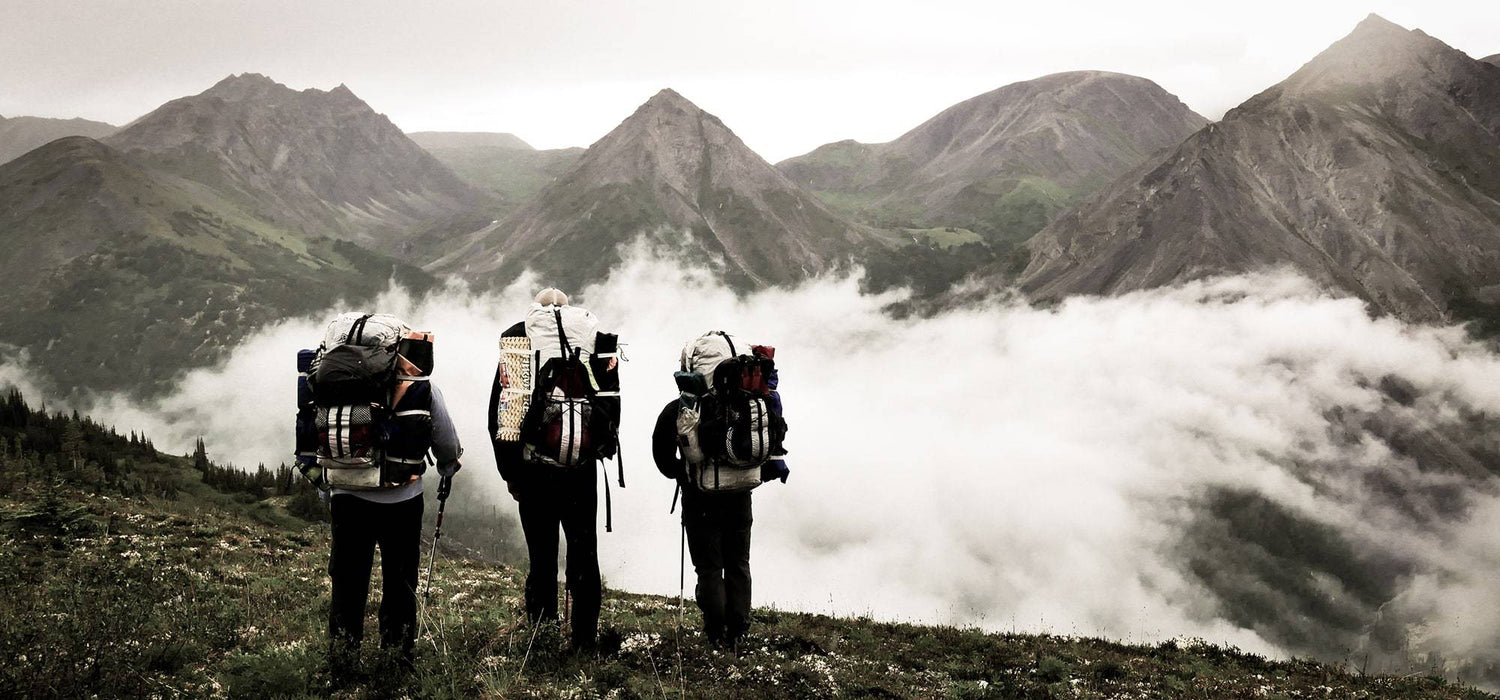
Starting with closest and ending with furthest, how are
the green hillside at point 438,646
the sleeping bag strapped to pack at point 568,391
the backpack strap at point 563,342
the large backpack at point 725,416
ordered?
the green hillside at point 438,646, the sleeping bag strapped to pack at point 568,391, the backpack strap at point 563,342, the large backpack at point 725,416

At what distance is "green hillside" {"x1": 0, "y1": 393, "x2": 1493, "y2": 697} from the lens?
7242 mm

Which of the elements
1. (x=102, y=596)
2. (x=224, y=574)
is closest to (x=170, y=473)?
(x=224, y=574)

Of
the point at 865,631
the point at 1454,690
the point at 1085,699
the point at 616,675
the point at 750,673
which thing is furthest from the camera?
the point at 865,631

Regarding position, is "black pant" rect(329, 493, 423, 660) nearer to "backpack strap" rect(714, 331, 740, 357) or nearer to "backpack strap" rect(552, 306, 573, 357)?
"backpack strap" rect(552, 306, 573, 357)

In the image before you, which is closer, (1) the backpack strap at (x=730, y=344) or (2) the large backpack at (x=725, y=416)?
(2) the large backpack at (x=725, y=416)

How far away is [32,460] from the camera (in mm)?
25078

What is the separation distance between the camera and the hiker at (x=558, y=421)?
7.98 meters

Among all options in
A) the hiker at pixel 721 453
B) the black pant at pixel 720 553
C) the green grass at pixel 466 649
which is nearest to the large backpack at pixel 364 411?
the green grass at pixel 466 649

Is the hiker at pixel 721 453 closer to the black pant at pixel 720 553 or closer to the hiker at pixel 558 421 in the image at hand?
the black pant at pixel 720 553

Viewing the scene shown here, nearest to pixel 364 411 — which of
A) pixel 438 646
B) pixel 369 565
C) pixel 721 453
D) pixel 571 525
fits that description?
pixel 369 565

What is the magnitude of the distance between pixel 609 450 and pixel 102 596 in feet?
25.1

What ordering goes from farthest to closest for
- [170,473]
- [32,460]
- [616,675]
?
1. [170,473]
2. [32,460]
3. [616,675]

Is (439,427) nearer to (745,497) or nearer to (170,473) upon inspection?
(745,497)

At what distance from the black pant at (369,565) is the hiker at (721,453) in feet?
9.23
